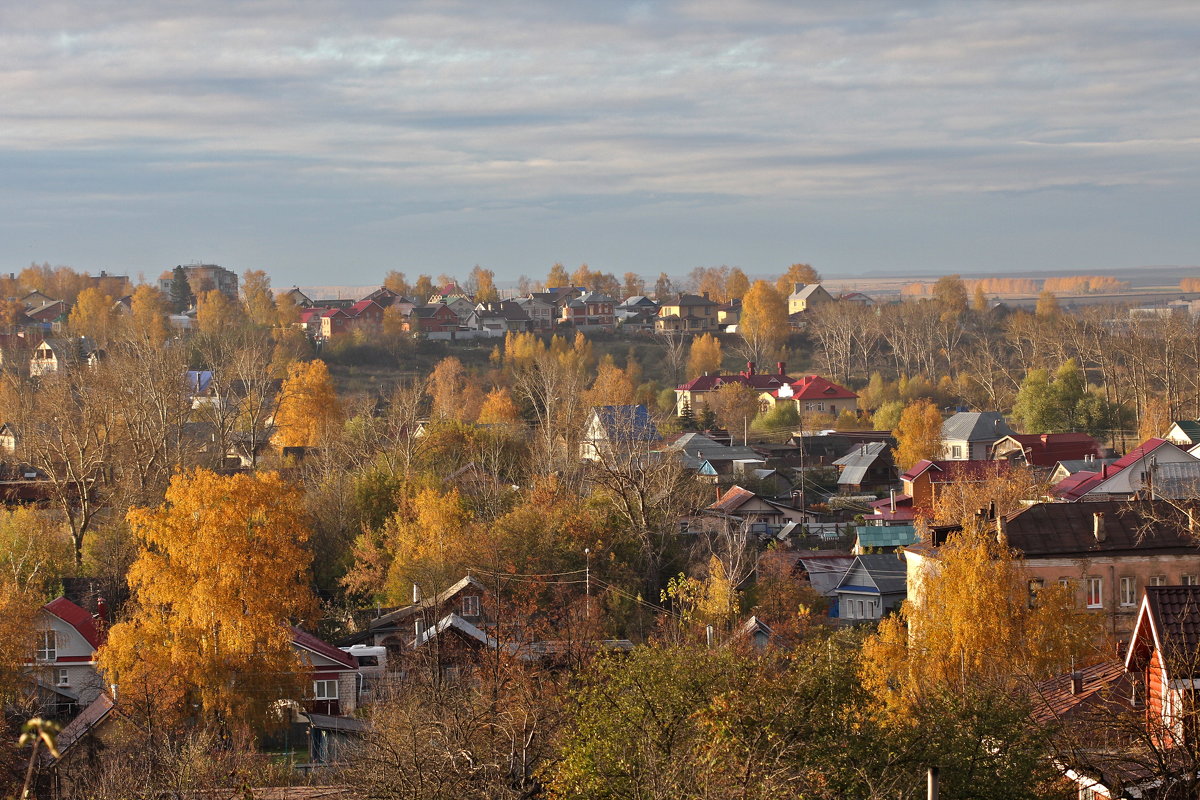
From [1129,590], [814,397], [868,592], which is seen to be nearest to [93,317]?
[814,397]

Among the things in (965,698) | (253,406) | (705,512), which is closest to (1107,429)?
(705,512)

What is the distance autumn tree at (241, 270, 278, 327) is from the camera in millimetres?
97250

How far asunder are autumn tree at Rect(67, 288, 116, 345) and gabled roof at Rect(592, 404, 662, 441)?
139 feet

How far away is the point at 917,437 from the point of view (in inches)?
2285

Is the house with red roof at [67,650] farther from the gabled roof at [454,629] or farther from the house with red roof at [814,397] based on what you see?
the house with red roof at [814,397]

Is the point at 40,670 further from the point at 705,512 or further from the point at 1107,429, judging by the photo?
the point at 1107,429

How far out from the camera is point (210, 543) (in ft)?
84.7

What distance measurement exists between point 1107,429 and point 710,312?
49514 mm

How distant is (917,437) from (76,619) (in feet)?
126

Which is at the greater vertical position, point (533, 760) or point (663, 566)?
point (533, 760)

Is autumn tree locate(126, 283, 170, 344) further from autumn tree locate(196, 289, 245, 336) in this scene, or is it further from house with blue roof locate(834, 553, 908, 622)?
house with blue roof locate(834, 553, 908, 622)

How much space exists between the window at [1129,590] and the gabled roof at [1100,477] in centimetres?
1393

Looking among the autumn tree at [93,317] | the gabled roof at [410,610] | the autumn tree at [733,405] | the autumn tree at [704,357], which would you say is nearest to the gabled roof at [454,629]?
the gabled roof at [410,610]

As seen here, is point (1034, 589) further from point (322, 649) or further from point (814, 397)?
point (814, 397)
